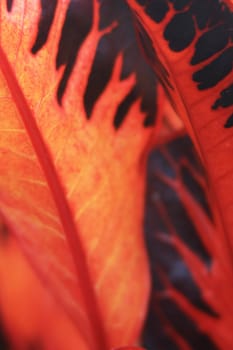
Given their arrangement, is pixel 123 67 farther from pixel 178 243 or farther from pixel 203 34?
pixel 178 243

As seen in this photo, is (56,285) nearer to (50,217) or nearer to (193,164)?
(50,217)

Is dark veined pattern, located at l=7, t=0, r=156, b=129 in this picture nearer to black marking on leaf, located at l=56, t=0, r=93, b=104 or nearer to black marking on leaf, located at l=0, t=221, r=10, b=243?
black marking on leaf, located at l=56, t=0, r=93, b=104

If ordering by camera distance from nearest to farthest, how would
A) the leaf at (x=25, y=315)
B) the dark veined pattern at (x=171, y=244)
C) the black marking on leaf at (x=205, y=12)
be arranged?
the black marking on leaf at (x=205, y=12)
the leaf at (x=25, y=315)
the dark veined pattern at (x=171, y=244)

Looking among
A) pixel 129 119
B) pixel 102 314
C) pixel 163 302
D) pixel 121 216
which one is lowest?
pixel 163 302

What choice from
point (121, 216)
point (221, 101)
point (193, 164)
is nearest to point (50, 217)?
point (121, 216)

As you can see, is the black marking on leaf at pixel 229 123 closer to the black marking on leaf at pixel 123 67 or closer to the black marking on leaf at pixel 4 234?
the black marking on leaf at pixel 123 67

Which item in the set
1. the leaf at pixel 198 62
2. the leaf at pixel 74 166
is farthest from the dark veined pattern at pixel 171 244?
the leaf at pixel 198 62

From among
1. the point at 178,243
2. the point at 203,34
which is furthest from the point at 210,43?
the point at 178,243

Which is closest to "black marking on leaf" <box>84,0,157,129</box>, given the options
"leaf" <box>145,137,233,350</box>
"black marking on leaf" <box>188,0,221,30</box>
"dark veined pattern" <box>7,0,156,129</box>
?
"dark veined pattern" <box>7,0,156,129</box>
